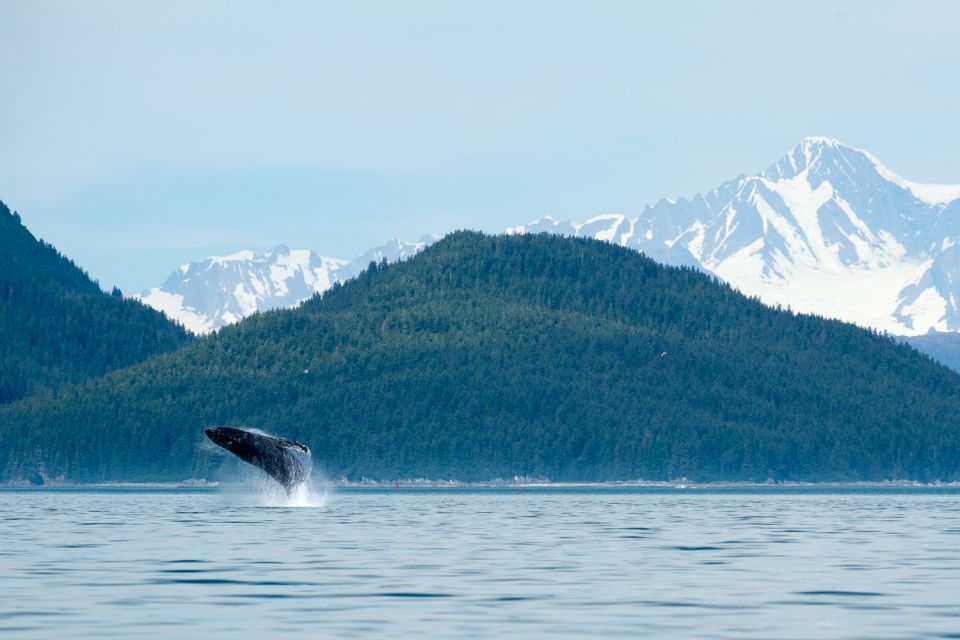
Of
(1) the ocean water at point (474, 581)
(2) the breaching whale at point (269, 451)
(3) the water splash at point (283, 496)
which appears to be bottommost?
(1) the ocean water at point (474, 581)

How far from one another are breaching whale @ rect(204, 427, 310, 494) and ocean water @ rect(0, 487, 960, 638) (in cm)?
532

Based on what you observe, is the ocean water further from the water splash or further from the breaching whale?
the water splash

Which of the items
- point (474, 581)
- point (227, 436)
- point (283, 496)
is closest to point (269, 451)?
point (227, 436)

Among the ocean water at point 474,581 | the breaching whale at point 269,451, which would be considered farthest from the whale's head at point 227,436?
the ocean water at point 474,581

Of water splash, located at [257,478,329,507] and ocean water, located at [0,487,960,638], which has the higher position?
water splash, located at [257,478,329,507]

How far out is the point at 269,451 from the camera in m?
112

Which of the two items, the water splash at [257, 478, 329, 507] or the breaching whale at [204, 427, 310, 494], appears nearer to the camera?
the breaching whale at [204, 427, 310, 494]

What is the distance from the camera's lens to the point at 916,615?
49.9 m

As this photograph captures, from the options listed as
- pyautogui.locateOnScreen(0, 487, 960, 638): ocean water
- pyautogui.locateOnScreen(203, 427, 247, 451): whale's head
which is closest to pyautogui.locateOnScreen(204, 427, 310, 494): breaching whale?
pyautogui.locateOnScreen(203, 427, 247, 451): whale's head

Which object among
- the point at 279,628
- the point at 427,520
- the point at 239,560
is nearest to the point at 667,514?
the point at 427,520

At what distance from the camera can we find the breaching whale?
106m

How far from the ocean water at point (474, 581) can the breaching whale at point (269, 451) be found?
17.4 feet

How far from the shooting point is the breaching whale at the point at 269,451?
10619 centimetres

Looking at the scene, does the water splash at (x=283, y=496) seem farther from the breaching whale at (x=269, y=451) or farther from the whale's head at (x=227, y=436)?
the whale's head at (x=227, y=436)
